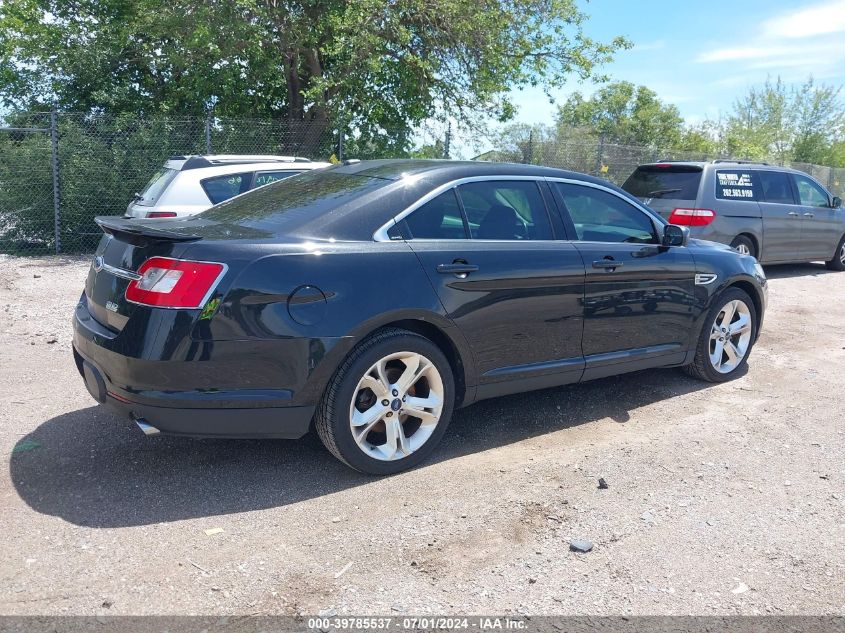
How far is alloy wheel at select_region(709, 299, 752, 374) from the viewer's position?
593cm

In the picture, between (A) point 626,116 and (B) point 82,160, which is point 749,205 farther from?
(A) point 626,116

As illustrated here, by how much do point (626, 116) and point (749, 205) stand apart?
41914 mm

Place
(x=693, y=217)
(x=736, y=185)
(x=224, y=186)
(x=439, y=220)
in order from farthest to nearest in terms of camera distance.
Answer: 1. (x=736, y=185)
2. (x=693, y=217)
3. (x=224, y=186)
4. (x=439, y=220)

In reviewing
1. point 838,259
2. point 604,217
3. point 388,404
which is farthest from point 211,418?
point 838,259

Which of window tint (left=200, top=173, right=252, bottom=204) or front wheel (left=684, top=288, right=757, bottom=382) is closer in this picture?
front wheel (left=684, top=288, right=757, bottom=382)

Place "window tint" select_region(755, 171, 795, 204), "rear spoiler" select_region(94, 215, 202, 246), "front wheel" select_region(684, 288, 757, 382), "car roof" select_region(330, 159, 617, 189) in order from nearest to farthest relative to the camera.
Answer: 1. "rear spoiler" select_region(94, 215, 202, 246)
2. "car roof" select_region(330, 159, 617, 189)
3. "front wheel" select_region(684, 288, 757, 382)
4. "window tint" select_region(755, 171, 795, 204)

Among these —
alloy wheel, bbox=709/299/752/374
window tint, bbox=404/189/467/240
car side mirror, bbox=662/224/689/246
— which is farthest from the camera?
alloy wheel, bbox=709/299/752/374

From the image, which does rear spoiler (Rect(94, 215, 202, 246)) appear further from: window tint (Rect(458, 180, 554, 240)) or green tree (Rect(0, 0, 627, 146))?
green tree (Rect(0, 0, 627, 146))

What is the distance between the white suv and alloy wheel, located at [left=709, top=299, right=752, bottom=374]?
187 inches

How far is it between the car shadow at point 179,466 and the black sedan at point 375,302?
33cm

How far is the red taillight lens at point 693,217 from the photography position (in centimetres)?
1055

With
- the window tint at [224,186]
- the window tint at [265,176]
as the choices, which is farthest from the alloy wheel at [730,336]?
the window tint at [224,186]

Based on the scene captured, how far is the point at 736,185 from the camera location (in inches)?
437

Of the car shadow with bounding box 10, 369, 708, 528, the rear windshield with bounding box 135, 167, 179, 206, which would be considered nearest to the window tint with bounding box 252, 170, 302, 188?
the rear windshield with bounding box 135, 167, 179, 206
